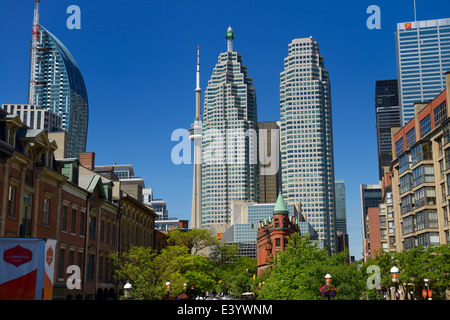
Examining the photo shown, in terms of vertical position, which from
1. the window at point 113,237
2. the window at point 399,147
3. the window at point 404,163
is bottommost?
the window at point 113,237

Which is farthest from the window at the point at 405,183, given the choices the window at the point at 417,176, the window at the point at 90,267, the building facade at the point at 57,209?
the window at the point at 90,267

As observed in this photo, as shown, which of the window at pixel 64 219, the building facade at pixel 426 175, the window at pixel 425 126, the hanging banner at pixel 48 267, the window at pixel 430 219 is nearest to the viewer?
the hanging banner at pixel 48 267

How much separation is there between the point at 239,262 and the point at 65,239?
92383 mm

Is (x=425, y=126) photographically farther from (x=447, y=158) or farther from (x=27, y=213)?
(x=27, y=213)

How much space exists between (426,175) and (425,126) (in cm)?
747

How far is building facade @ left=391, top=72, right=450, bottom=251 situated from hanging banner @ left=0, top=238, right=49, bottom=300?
5693 cm

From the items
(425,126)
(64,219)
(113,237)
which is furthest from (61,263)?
(425,126)

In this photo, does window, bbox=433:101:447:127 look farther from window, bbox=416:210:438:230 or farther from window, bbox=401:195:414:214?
window, bbox=401:195:414:214

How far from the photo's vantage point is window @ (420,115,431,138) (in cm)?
7288

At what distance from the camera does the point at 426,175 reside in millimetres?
72000

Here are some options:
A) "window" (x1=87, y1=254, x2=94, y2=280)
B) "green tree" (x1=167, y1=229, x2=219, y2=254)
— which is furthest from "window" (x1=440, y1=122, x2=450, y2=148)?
"window" (x1=87, y1=254, x2=94, y2=280)

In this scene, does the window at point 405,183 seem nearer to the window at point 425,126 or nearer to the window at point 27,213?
the window at point 425,126

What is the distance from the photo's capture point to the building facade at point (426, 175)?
220 feet
